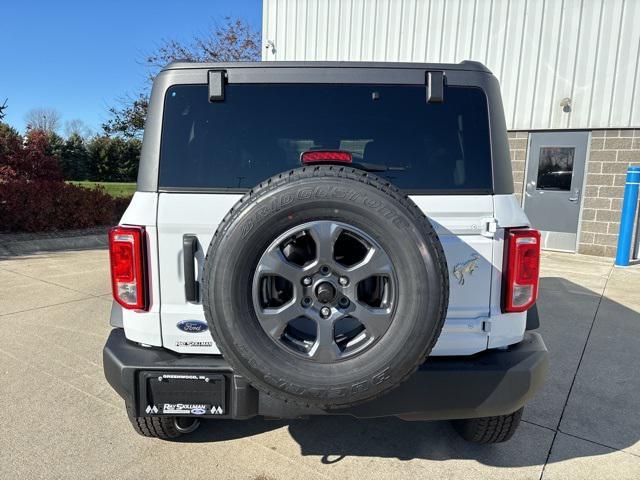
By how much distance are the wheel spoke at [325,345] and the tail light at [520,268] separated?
2.86ft

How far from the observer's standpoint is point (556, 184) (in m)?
8.89

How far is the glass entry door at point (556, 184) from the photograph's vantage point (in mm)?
8680

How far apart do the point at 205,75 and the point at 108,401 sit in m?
2.27

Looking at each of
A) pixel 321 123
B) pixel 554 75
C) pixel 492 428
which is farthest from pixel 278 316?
pixel 554 75

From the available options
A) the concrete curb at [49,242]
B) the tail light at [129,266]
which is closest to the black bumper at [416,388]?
the tail light at [129,266]

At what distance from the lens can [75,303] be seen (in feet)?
16.6

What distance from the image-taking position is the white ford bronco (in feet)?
5.71

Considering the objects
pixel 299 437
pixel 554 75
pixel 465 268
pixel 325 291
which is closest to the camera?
pixel 325 291

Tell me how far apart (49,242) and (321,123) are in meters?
8.13

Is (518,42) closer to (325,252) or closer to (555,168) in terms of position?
(555,168)

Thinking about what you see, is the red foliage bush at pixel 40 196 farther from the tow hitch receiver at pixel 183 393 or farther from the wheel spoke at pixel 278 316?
the wheel spoke at pixel 278 316

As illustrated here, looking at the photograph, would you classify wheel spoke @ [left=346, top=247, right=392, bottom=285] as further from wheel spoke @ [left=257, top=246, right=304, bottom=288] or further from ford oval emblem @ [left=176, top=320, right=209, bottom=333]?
ford oval emblem @ [left=176, top=320, right=209, bottom=333]

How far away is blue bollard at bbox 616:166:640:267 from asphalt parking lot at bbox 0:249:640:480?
15.6 ft

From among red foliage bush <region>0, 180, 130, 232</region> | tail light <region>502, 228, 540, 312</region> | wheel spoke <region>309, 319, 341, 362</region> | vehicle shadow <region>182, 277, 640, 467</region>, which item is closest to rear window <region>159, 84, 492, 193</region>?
tail light <region>502, 228, 540, 312</region>
